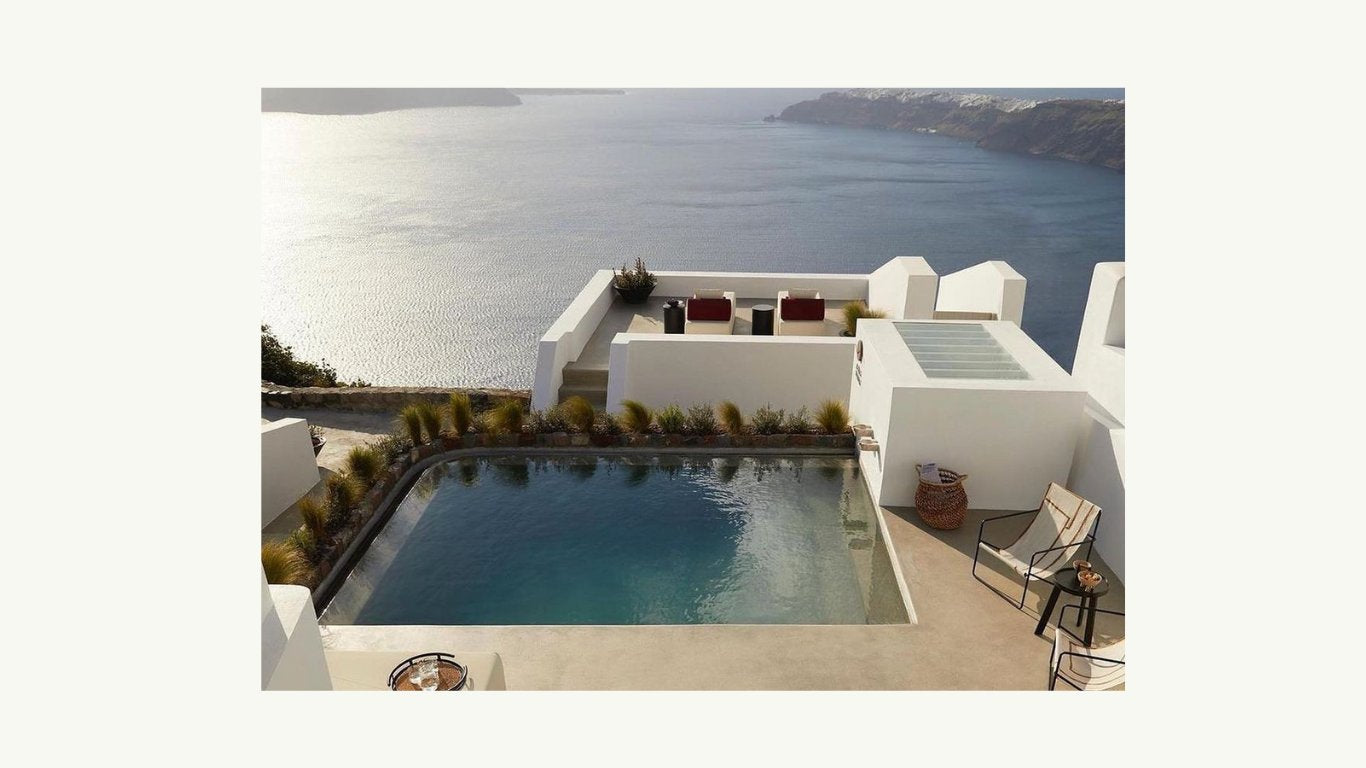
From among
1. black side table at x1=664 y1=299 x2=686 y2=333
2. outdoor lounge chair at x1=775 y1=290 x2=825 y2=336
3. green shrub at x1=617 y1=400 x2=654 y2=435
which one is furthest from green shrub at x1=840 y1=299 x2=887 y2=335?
green shrub at x1=617 y1=400 x2=654 y2=435

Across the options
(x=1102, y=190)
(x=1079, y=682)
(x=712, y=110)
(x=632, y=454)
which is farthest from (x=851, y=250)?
(x=712, y=110)

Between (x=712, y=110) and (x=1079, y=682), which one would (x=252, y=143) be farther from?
(x=712, y=110)

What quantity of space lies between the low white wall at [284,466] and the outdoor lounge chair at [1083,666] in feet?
20.2

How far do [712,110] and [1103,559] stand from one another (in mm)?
116240

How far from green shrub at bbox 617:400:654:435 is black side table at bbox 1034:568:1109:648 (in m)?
4.21

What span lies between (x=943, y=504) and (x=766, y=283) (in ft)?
25.1

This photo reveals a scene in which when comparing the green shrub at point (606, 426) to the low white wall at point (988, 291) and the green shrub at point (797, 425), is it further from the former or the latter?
the low white wall at point (988, 291)

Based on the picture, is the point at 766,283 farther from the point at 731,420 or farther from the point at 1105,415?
the point at 1105,415

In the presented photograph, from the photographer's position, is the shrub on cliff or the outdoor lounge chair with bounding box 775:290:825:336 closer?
the outdoor lounge chair with bounding box 775:290:825:336

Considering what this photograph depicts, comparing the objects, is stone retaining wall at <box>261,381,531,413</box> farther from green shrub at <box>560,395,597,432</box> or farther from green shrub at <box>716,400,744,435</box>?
green shrub at <box>716,400,744,435</box>

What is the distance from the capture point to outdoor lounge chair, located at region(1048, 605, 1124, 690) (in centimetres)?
410

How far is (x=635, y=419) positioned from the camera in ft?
27.0

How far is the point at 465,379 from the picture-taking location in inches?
957

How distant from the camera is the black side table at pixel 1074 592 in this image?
15.8ft
